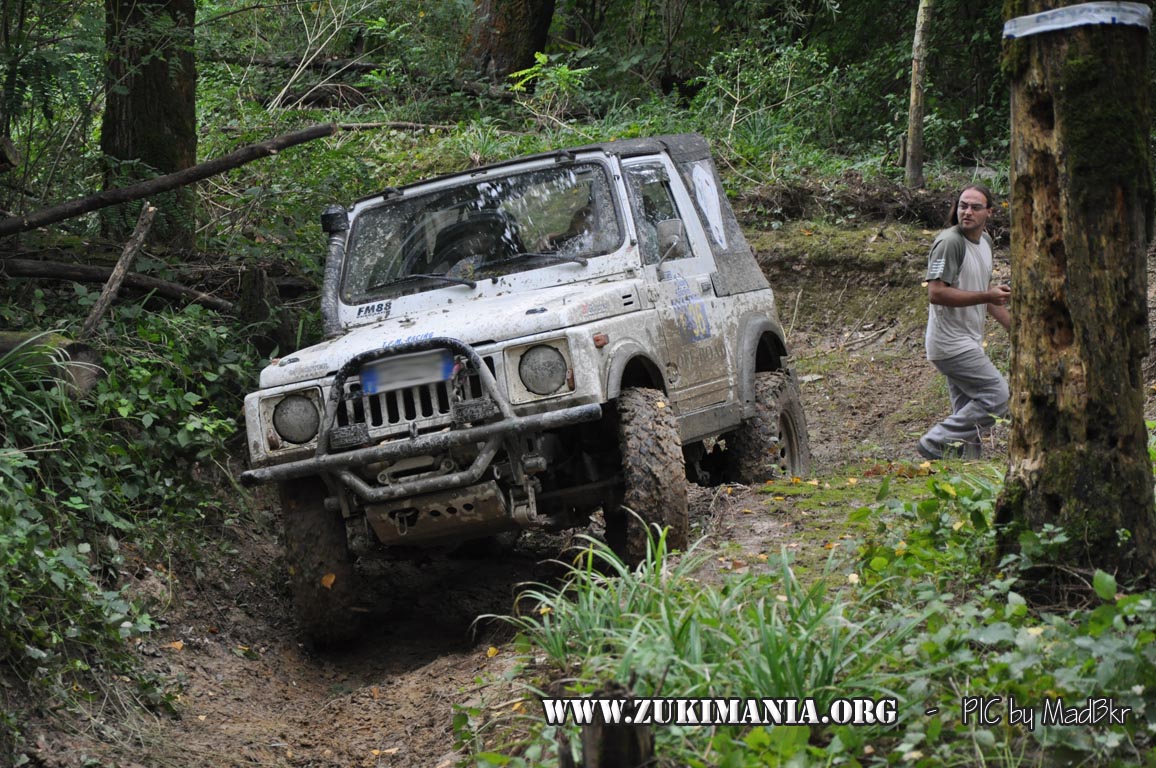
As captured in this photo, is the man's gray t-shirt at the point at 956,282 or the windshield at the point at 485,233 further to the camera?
the man's gray t-shirt at the point at 956,282

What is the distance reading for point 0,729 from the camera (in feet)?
14.1

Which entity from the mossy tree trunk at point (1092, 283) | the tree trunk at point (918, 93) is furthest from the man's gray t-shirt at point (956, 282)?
the tree trunk at point (918, 93)

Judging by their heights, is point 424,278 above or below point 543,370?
above

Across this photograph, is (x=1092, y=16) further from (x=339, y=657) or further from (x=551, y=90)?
(x=551, y=90)

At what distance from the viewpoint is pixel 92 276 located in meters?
7.70

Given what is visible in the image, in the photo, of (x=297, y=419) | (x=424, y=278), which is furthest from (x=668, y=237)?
(x=297, y=419)

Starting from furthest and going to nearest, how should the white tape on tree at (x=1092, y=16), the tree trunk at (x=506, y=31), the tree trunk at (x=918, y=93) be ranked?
the tree trunk at (x=506, y=31), the tree trunk at (x=918, y=93), the white tape on tree at (x=1092, y=16)

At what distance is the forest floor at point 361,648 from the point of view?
15.5 feet

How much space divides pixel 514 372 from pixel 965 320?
370cm

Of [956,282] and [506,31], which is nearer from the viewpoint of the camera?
[956,282]

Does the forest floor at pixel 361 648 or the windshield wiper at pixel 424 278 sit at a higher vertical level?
the windshield wiper at pixel 424 278

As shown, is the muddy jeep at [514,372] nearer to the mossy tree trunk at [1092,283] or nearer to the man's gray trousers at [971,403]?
the man's gray trousers at [971,403]

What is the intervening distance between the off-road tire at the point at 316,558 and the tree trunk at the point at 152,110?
3391mm

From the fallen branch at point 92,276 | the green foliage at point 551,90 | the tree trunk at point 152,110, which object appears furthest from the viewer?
the green foliage at point 551,90
